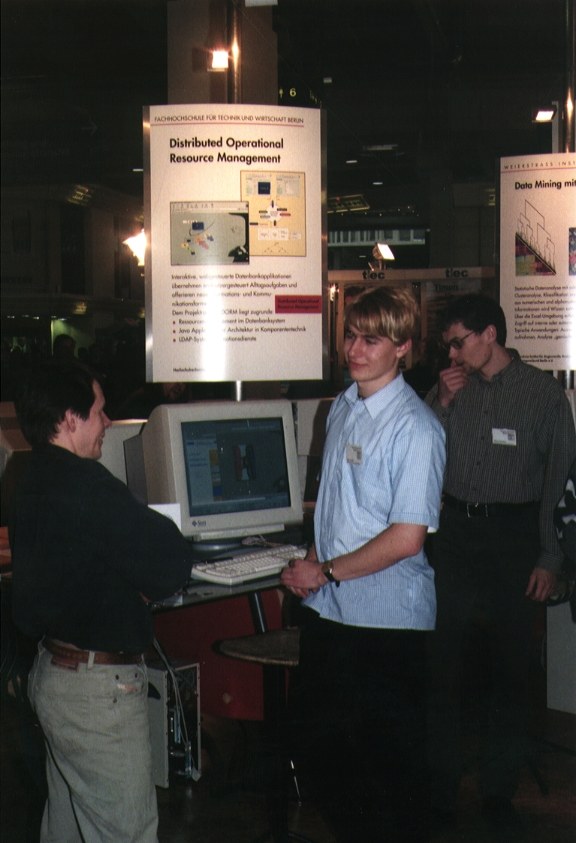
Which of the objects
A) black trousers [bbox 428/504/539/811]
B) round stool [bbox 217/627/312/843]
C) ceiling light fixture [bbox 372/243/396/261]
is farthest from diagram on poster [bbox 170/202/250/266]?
ceiling light fixture [bbox 372/243/396/261]

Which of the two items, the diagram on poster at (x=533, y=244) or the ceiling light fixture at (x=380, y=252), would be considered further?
the ceiling light fixture at (x=380, y=252)

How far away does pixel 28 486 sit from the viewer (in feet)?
6.47

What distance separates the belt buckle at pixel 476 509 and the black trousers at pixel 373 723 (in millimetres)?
897

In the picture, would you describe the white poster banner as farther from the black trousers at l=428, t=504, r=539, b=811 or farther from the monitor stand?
the monitor stand

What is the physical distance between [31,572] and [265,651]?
46.9 inches

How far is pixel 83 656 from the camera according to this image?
1.96m

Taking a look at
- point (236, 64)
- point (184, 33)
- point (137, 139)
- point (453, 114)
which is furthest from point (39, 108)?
point (236, 64)

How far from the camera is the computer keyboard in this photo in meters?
2.68

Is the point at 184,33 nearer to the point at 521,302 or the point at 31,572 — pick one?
the point at 521,302

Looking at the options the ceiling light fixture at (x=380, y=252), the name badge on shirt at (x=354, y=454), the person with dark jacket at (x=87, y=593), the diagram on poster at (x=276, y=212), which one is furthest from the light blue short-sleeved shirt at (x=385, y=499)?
the ceiling light fixture at (x=380, y=252)

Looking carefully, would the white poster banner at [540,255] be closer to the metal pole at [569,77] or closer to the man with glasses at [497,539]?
the metal pole at [569,77]

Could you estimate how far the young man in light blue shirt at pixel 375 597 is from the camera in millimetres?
2137

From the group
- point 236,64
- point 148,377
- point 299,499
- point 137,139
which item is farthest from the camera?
point 137,139

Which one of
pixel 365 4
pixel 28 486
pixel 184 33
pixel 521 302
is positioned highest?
pixel 365 4
